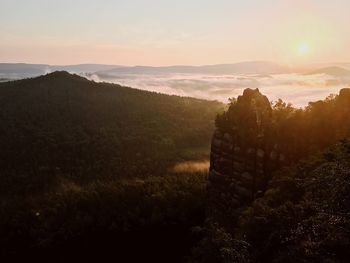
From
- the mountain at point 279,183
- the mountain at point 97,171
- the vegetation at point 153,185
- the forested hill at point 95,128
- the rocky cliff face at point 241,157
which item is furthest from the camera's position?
the forested hill at point 95,128

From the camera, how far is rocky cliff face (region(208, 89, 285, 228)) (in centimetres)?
2136

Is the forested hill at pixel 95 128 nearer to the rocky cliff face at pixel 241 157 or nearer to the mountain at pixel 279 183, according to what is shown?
the rocky cliff face at pixel 241 157

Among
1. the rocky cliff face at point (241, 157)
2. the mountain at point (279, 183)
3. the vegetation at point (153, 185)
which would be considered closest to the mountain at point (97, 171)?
the vegetation at point (153, 185)

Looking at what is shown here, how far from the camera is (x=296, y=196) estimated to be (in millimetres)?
15742

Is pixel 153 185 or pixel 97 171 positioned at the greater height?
pixel 153 185

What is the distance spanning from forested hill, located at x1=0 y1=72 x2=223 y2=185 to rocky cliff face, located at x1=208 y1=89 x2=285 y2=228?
32283 mm

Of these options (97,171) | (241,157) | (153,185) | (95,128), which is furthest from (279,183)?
(95,128)

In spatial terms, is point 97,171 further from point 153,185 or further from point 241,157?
point 241,157

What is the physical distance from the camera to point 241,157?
22.4 metres

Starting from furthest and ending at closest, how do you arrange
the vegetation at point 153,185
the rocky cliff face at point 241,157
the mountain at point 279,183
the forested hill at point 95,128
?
the forested hill at point 95,128
the rocky cliff face at point 241,157
the vegetation at point 153,185
the mountain at point 279,183

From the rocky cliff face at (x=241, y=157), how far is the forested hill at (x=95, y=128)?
32.3m

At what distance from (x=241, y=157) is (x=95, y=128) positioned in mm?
67096

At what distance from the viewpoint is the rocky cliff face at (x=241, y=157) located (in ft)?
70.1

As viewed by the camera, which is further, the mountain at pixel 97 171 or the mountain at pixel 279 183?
the mountain at pixel 97 171
